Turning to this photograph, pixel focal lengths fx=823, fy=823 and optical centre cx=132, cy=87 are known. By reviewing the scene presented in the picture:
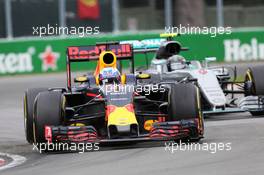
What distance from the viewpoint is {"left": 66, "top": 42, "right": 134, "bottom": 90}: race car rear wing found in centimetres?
1275

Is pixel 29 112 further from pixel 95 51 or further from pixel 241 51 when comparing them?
pixel 241 51

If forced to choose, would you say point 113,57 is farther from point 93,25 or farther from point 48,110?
point 93,25

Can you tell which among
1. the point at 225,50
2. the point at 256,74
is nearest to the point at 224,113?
the point at 256,74

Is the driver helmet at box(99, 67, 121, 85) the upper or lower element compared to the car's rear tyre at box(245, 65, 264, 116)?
upper

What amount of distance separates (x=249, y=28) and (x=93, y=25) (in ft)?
20.1

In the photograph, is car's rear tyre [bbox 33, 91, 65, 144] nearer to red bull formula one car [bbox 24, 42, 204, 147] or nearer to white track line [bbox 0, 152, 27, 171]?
red bull formula one car [bbox 24, 42, 204, 147]

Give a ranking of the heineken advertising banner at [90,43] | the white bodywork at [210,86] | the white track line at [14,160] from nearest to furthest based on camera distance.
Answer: the white track line at [14,160]
the white bodywork at [210,86]
the heineken advertising banner at [90,43]

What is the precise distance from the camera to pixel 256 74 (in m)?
14.2
